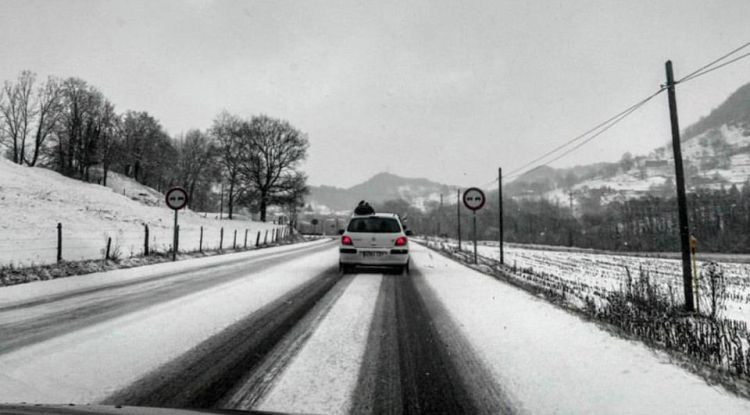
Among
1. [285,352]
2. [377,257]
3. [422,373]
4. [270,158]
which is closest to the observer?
[422,373]

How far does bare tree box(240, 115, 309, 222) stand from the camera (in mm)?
48438

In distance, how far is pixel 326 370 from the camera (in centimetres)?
327

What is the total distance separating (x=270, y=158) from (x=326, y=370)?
4823cm

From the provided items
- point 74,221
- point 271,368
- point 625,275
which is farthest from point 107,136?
point 271,368

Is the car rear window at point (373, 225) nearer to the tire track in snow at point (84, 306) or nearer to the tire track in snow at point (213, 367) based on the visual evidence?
the tire track in snow at point (84, 306)

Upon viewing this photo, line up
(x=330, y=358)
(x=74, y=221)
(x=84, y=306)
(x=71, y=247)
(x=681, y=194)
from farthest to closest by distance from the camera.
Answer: (x=74, y=221) → (x=71, y=247) → (x=681, y=194) → (x=84, y=306) → (x=330, y=358)

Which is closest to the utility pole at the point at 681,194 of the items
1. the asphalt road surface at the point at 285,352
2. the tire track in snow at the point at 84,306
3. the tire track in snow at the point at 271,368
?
the asphalt road surface at the point at 285,352

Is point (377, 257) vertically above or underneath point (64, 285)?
above

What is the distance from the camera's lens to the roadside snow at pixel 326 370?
2574 millimetres

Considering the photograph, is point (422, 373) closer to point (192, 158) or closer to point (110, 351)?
point (110, 351)

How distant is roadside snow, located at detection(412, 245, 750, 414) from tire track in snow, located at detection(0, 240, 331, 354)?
4540 mm

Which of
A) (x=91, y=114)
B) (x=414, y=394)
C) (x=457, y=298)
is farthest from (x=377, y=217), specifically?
(x=91, y=114)

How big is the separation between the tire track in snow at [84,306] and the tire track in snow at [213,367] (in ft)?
5.71

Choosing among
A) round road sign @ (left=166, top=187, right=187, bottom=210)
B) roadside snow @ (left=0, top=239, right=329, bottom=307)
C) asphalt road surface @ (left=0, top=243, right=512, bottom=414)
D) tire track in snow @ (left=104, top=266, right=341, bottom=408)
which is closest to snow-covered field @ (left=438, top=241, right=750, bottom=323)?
asphalt road surface @ (left=0, top=243, right=512, bottom=414)
